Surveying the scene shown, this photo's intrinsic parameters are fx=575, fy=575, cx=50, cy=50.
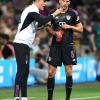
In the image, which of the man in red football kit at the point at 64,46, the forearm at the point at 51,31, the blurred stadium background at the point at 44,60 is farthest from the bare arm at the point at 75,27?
the blurred stadium background at the point at 44,60

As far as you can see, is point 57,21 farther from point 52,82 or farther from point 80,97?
point 80,97

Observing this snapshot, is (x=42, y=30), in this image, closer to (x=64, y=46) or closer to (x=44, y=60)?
(x=44, y=60)

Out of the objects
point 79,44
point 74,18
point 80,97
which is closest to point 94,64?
point 79,44

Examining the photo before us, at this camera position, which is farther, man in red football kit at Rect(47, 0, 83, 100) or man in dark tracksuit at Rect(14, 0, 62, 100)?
man in red football kit at Rect(47, 0, 83, 100)

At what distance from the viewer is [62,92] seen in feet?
50.6

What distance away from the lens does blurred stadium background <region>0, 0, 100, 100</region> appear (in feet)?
51.6

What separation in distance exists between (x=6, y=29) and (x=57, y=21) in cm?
787

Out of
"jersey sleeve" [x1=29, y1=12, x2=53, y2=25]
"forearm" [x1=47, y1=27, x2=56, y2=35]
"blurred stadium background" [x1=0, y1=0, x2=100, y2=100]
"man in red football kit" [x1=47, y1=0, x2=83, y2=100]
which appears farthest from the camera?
"blurred stadium background" [x1=0, y1=0, x2=100, y2=100]

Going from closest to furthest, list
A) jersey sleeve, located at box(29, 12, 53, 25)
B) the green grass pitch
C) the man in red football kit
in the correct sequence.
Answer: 1. jersey sleeve, located at box(29, 12, 53, 25)
2. the man in red football kit
3. the green grass pitch

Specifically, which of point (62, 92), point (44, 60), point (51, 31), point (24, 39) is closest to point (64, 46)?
point (51, 31)

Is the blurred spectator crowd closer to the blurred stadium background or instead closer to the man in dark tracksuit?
the blurred stadium background

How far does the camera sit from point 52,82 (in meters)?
12.3

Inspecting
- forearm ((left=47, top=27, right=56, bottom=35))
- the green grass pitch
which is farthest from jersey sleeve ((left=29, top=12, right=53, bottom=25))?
the green grass pitch

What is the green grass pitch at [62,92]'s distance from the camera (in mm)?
13906
